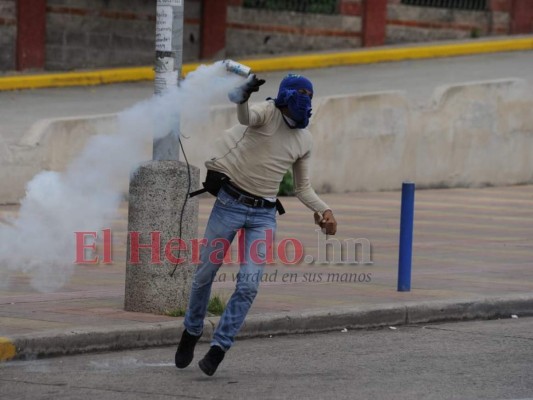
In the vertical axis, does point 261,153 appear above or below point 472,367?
above

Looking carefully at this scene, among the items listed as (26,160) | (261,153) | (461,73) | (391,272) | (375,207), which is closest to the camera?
(261,153)

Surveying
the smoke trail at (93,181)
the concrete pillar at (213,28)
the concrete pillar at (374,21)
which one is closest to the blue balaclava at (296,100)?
the smoke trail at (93,181)

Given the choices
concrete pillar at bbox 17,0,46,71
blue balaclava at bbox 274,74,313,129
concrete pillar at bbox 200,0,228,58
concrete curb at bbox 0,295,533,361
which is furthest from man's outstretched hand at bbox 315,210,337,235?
concrete pillar at bbox 200,0,228,58

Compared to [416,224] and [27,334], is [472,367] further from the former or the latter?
[416,224]

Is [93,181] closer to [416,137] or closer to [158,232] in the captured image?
[158,232]

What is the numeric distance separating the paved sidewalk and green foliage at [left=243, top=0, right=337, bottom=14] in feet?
27.1

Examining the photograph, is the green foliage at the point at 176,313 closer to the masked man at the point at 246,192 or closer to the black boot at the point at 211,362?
the masked man at the point at 246,192

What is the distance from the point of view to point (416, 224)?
54.7 ft

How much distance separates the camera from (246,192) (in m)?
8.43

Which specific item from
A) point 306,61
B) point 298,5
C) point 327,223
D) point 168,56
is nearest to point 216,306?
point 327,223

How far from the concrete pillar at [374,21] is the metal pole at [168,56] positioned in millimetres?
18012

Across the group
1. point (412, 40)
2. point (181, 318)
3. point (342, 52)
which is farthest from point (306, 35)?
point (181, 318)

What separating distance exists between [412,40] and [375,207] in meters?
11.3

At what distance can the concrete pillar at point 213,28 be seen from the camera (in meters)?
26.1
